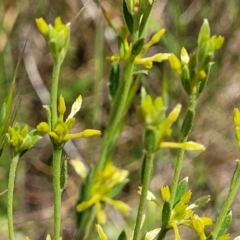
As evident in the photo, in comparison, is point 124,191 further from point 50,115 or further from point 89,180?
point 50,115

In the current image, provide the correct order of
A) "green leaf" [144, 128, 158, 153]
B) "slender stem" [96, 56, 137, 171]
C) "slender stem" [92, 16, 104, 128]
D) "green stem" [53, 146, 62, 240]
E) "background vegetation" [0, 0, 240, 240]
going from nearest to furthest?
"green leaf" [144, 128, 158, 153] < "green stem" [53, 146, 62, 240] < "slender stem" [96, 56, 137, 171] < "slender stem" [92, 16, 104, 128] < "background vegetation" [0, 0, 240, 240]

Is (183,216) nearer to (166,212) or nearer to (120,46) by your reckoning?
(166,212)

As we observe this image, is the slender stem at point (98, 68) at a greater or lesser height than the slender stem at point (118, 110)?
lesser

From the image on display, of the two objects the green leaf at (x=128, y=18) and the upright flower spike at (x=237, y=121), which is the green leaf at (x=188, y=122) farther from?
the green leaf at (x=128, y=18)

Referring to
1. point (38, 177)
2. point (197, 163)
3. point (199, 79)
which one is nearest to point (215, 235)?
point (199, 79)

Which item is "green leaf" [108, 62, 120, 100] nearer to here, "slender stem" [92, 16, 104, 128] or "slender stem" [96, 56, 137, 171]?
"slender stem" [96, 56, 137, 171]

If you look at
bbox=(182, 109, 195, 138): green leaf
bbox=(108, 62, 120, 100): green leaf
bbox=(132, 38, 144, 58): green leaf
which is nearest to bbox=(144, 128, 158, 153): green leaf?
bbox=(182, 109, 195, 138): green leaf

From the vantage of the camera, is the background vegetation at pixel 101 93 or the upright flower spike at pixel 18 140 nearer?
the upright flower spike at pixel 18 140

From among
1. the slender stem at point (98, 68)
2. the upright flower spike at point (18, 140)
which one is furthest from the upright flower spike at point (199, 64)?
the slender stem at point (98, 68)
